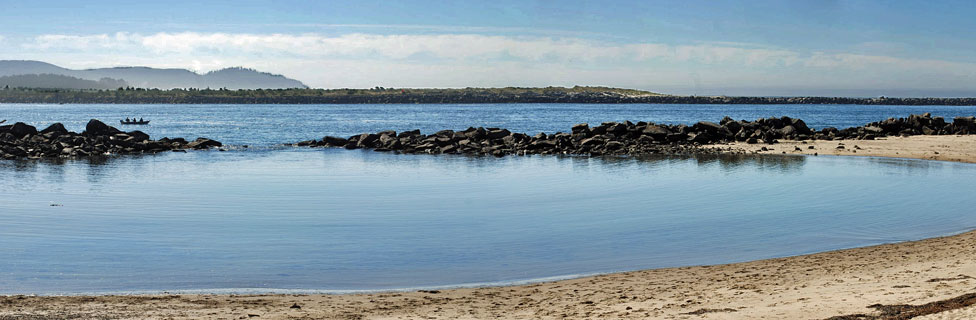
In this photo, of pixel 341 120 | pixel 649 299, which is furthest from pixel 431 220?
pixel 341 120

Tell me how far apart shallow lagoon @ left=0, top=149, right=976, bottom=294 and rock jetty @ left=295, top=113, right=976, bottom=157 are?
24.5 feet

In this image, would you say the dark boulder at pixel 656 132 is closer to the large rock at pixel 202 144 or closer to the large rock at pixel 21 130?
the large rock at pixel 202 144

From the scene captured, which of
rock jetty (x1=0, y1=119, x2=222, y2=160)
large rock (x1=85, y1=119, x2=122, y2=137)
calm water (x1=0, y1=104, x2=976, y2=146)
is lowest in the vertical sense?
calm water (x1=0, y1=104, x2=976, y2=146)

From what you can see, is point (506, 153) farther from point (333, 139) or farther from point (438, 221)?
point (438, 221)

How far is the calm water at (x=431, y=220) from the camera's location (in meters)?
12.2

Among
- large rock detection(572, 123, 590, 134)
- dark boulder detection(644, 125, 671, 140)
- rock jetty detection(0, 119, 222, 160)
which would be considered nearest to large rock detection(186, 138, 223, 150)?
rock jetty detection(0, 119, 222, 160)

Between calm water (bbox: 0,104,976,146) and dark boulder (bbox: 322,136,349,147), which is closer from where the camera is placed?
dark boulder (bbox: 322,136,349,147)

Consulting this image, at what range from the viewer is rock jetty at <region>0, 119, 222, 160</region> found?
123 feet

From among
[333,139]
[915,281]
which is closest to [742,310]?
[915,281]

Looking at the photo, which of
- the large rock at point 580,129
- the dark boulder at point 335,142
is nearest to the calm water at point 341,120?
the dark boulder at point 335,142

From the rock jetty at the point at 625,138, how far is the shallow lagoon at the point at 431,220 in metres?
7.46

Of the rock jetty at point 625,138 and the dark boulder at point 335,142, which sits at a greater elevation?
the rock jetty at point 625,138

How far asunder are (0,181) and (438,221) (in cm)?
1682

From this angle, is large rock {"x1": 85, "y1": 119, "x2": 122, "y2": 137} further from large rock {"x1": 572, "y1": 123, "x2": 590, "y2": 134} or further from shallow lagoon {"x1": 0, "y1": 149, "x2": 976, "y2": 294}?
large rock {"x1": 572, "y1": 123, "x2": 590, "y2": 134}
